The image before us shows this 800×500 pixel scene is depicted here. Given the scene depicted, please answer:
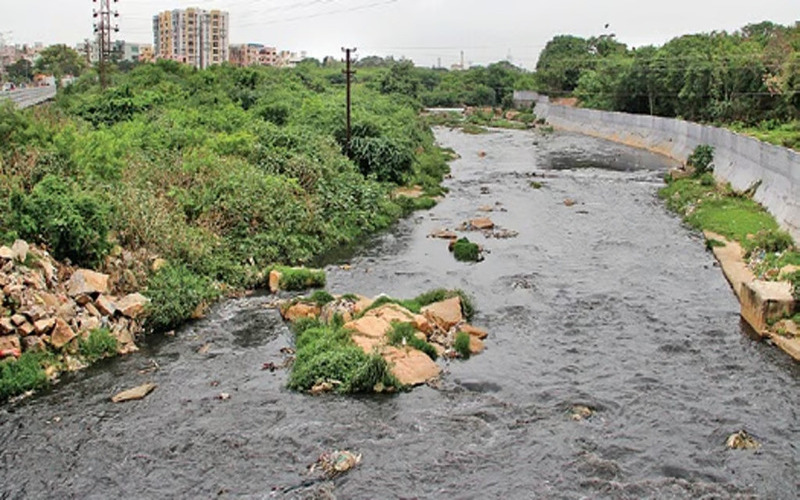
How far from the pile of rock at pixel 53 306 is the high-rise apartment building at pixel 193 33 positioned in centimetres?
12713

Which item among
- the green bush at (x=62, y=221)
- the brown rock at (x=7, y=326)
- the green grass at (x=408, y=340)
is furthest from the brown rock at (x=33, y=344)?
the green grass at (x=408, y=340)

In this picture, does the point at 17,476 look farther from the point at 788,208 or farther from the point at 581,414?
the point at 788,208

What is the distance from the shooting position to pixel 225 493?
1230cm

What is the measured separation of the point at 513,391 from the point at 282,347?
5.53 metres

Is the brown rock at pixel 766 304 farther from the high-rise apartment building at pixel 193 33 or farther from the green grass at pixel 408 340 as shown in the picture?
the high-rise apartment building at pixel 193 33

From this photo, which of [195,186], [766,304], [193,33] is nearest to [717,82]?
[766,304]

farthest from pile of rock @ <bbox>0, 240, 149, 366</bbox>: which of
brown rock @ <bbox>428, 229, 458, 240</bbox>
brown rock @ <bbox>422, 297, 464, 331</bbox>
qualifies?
brown rock @ <bbox>428, 229, 458, 240</bbox>

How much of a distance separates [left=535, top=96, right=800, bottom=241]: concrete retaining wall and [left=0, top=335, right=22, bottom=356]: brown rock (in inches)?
904

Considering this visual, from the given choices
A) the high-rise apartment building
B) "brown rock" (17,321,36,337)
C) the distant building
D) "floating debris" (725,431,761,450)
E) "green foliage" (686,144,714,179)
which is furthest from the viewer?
the distant building

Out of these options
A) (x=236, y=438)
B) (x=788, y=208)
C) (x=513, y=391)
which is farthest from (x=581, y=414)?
(x=788, y=208)

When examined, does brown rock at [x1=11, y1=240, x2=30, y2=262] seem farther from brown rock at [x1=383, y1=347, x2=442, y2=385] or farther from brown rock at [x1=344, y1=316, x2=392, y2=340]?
brown rock at [x1=383, y1=347, x2=442, y2=385]

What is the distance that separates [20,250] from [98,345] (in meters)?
2.98

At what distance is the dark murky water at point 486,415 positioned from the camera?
12.7m

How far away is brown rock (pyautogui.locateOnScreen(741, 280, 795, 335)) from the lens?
19312 millimetres
